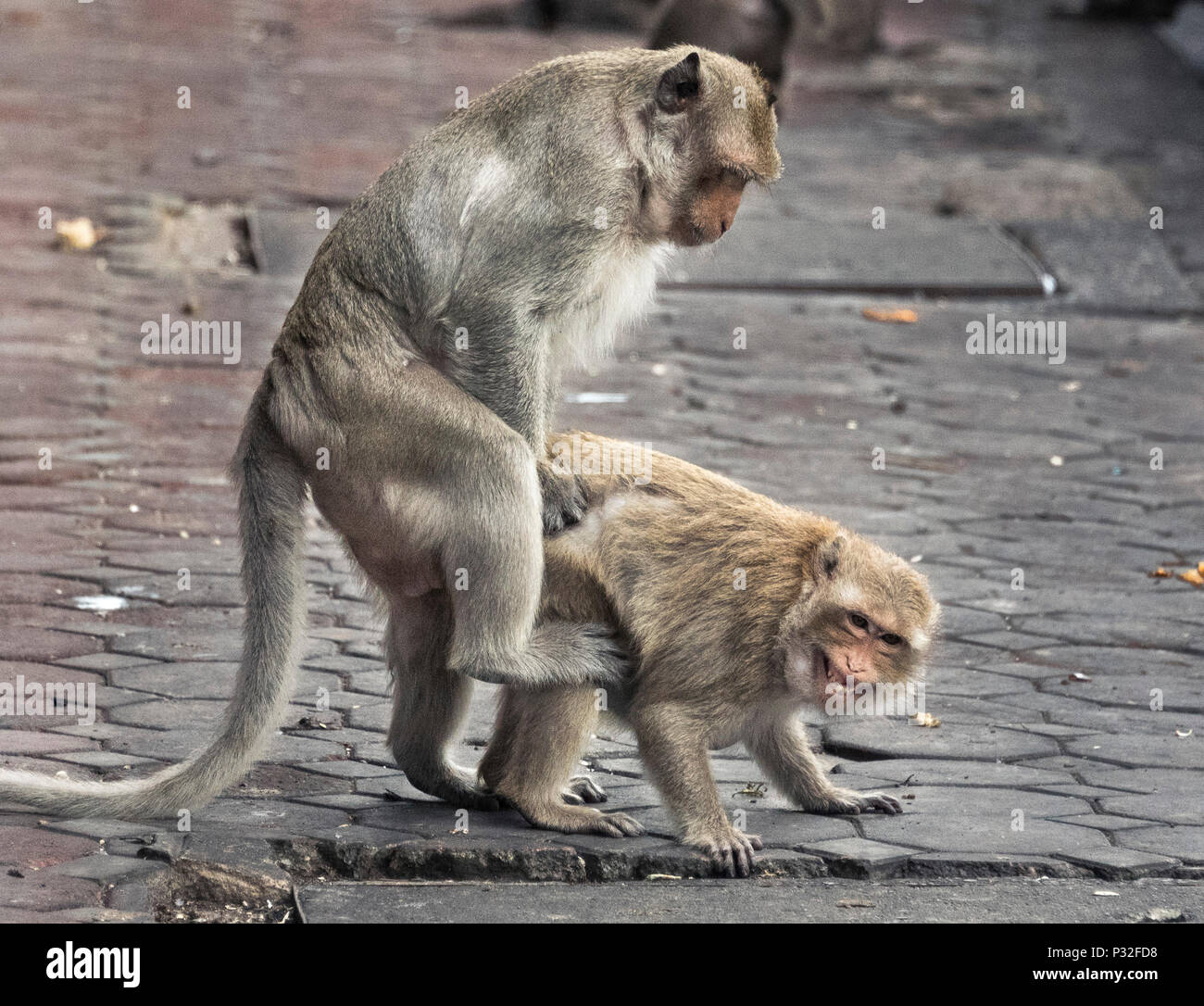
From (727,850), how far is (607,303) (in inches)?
50.1

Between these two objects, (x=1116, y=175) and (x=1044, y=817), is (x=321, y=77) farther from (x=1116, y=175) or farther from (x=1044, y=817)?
(x=1044, y=817)

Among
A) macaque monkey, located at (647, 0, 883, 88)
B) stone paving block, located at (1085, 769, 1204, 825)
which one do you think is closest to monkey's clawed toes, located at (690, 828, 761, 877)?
stone paving block, located at (1085, 769, 1204, 825)

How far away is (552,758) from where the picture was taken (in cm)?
414

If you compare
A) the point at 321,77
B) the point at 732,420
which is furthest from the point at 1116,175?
the point at 321,77

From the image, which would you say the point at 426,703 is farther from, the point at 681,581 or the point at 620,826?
the point at 681,581

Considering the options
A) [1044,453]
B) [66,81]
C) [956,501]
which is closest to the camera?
[956,501]

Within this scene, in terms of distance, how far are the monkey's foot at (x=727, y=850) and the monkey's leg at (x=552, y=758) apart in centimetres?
22

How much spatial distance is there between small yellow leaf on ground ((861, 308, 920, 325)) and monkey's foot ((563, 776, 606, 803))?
17.9 feet

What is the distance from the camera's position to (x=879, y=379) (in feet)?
27.8

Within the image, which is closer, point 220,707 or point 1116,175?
point 220,707

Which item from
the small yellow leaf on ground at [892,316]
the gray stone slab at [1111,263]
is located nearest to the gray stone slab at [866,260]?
the gray stone slab at [1111,263]

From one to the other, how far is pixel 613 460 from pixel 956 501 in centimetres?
291

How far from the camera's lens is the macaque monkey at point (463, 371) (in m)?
3.95

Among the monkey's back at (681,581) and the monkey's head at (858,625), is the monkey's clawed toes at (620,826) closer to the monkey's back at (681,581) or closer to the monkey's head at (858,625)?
the monkey's back at (681,581)
